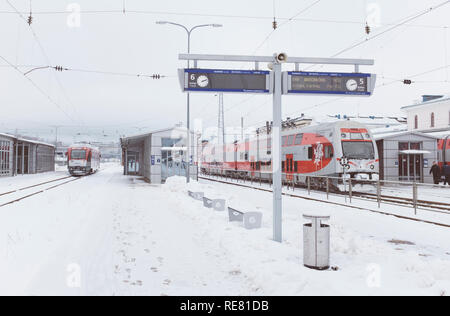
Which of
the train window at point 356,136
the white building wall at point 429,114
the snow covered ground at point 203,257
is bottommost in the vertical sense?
the snow covered ground at point 203,257

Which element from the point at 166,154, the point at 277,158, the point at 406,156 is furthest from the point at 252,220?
the point at 406,156

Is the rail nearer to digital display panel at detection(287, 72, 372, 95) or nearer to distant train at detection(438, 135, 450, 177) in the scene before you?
digital display panel at detection(287, 72, 372, 95)

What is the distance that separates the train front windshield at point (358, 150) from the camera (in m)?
18.5

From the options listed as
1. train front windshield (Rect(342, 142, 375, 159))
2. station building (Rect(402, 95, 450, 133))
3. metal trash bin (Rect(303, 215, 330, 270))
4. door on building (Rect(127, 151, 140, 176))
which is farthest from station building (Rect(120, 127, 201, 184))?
station building (Rect(402, 95, 450, 133))

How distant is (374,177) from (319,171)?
9.32ft

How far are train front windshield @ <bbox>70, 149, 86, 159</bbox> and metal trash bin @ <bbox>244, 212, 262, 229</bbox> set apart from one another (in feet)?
106

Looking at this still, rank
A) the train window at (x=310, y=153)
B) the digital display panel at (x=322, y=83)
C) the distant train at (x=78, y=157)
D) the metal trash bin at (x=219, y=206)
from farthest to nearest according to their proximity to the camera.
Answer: the distant train at (x=78, y=157), the train window at (x=310, y=153), the metal trash bin at (x=219, y=206), the digital display panel at (x=322, y=83)

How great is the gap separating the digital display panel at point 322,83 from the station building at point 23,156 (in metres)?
32.6

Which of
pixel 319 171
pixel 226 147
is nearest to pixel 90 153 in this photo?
pixel 226 147

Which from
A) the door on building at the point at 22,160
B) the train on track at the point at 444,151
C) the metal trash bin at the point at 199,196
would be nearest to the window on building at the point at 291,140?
the metal trash bin at the point at 199,196

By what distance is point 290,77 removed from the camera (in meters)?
7.62

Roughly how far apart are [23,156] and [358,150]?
3570 cm

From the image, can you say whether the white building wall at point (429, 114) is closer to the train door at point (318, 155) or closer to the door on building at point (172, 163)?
the train door at point (318, 155)

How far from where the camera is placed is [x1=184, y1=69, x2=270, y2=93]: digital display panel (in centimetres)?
734
